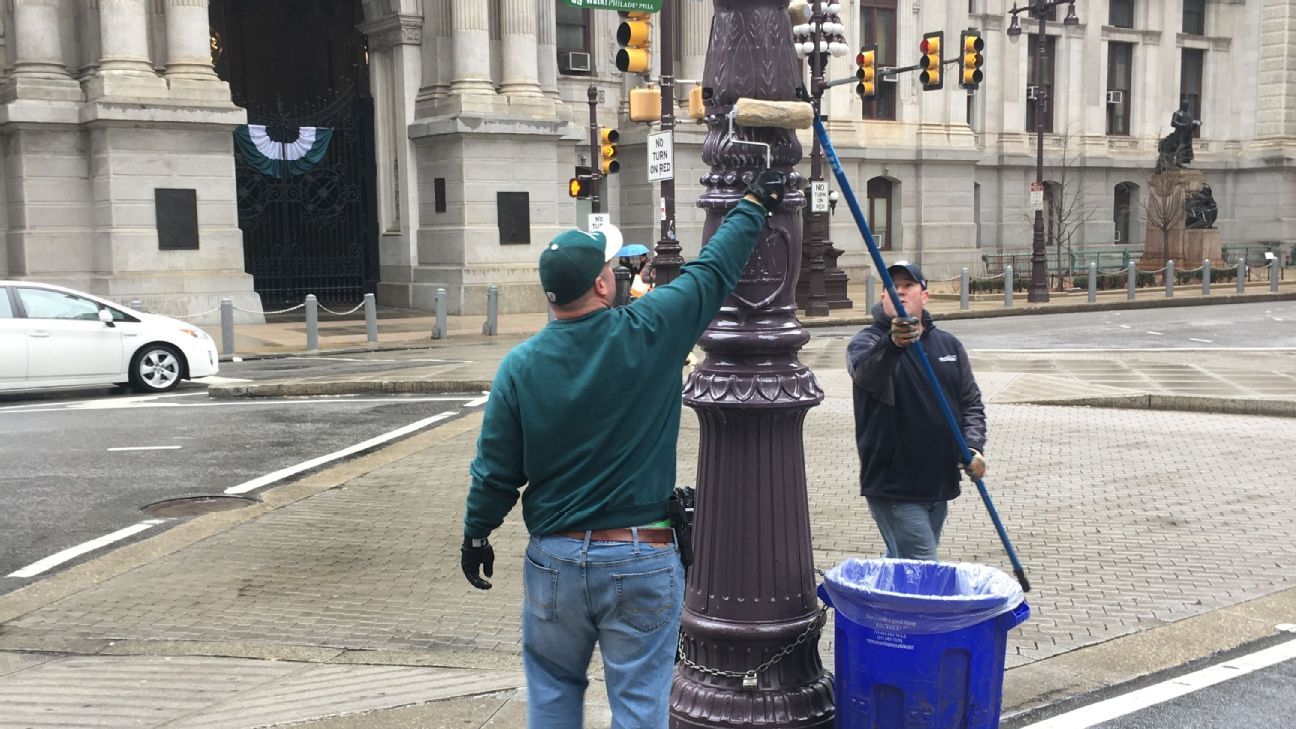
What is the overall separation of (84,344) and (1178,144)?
37.9 m

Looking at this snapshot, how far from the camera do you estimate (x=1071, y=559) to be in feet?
25.1

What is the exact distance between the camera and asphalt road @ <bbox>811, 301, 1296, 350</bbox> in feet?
73.1

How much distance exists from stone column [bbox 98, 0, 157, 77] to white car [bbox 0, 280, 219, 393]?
11838 millimetres

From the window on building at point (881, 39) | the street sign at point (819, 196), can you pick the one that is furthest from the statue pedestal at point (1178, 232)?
the street sign at point (819, 196)

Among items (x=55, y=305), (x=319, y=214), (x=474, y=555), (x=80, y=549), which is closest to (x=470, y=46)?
(x=319, y=214)

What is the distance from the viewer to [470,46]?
3122 centimetres

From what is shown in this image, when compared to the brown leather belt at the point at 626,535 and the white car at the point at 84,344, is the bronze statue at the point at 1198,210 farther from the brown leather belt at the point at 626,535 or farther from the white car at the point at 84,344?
the brown leather belt at the point at 626,535

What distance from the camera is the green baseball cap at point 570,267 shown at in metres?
3.59

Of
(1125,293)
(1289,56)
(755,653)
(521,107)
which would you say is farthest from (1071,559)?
(1289,56)

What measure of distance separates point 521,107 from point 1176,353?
1753cm

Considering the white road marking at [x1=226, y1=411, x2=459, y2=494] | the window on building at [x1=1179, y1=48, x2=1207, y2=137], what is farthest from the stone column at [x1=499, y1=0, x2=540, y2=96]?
the window on building at [x1=1179, y1=48, x2=1207, y2=137]

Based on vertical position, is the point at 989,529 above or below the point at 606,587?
below

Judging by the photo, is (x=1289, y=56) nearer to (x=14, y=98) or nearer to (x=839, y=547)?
(x=14, y=98)

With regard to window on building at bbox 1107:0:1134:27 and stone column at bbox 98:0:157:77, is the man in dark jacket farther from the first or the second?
window on building at bbox 1107:0:1134:27
